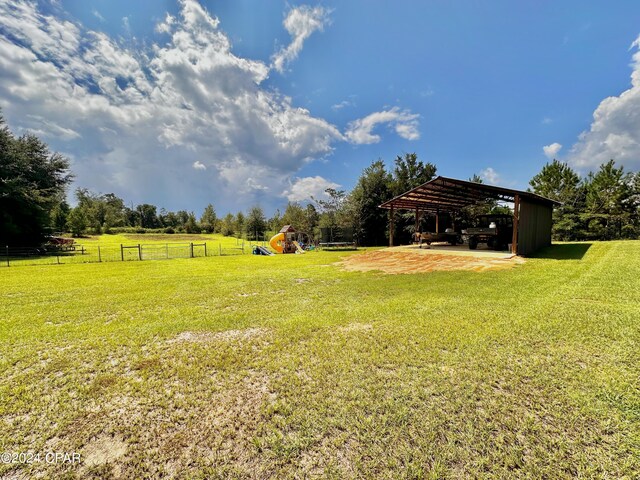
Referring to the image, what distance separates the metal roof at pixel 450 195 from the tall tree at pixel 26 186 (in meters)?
29.1

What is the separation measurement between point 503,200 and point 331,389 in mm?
14945

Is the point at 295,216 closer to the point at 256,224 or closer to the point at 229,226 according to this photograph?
the point at 256,224

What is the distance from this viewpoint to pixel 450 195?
16.9 metres

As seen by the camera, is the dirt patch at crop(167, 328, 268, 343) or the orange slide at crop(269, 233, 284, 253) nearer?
the dirt patch at crop(167, 328, 268, 343)

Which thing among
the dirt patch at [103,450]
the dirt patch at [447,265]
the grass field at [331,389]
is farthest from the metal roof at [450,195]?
the dirt patch at [103,450]

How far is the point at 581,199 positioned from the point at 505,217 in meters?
22.7

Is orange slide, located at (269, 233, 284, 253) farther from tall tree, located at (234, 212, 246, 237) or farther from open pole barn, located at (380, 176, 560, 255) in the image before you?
tall tree, located at (234, 212, 246, 237)

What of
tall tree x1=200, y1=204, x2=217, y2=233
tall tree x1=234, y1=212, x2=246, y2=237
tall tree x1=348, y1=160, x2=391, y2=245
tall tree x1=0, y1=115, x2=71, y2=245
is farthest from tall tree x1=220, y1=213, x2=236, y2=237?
tall tree x1=348, y1=160, x2=391, y2=245

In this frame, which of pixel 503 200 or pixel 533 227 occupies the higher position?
pixel 503 200

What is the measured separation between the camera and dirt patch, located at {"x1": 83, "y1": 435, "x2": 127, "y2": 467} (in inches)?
78.7

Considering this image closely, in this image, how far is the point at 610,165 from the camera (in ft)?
86.9

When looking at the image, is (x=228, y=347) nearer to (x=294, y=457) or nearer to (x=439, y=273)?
(x=294, y=457)

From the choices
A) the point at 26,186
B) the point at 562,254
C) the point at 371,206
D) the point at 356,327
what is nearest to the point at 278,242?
the point at 371,206

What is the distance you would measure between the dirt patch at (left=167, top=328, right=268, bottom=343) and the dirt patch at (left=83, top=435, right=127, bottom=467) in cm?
186
